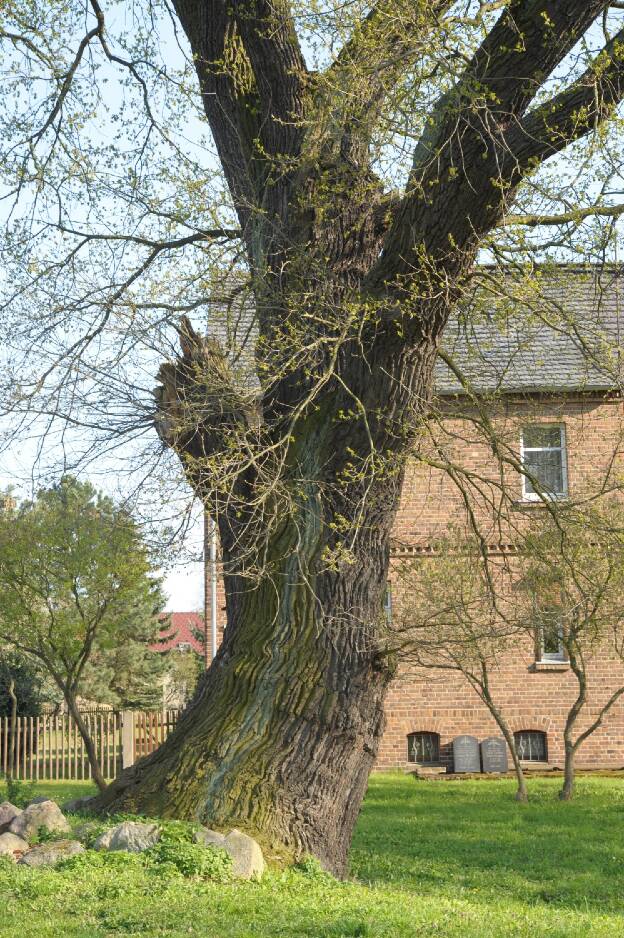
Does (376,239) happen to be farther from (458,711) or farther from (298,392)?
(458,711)

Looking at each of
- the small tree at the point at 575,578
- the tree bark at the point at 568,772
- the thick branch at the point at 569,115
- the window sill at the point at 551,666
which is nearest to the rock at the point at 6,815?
the small tree at the point at 575,578

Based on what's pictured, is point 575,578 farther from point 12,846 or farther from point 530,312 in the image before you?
point 12,846

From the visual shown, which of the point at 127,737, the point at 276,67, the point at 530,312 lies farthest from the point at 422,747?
the point at 276,67

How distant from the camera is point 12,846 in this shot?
8.13m

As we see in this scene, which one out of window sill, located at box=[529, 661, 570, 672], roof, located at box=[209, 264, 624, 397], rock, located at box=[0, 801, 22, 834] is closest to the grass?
rock, located at box=[0, 801, 22, 834]

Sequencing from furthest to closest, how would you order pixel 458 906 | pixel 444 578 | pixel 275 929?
1. pixel 444 578
2. pixel 458 906
3. pixel 275 929

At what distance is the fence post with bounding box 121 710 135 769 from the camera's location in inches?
918

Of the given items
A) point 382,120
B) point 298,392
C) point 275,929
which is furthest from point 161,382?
point 275,929

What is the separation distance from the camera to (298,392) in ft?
30.6

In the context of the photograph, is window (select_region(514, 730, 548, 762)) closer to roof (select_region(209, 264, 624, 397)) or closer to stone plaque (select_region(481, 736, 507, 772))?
stone plaque (select_region(481, 736, 507, 772))

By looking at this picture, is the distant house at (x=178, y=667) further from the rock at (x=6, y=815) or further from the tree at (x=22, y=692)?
the rock at (x=6, y=815)

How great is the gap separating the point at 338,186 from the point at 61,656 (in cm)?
1235

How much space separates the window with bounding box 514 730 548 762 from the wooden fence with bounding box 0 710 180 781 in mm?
7590

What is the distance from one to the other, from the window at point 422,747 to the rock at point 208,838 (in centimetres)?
1539
